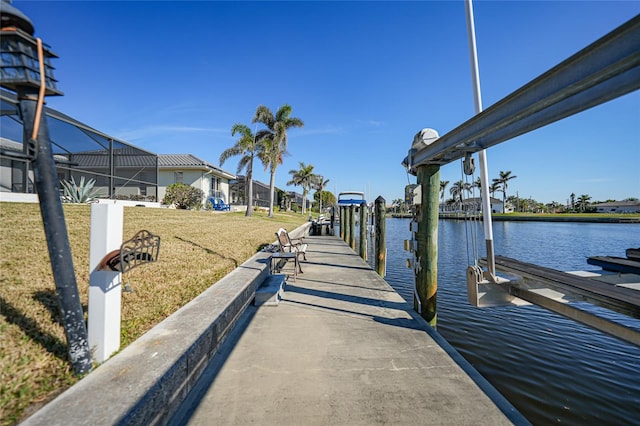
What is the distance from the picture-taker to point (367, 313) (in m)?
4.99

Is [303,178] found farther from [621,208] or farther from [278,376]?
[621,208]

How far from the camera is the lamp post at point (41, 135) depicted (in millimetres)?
1882

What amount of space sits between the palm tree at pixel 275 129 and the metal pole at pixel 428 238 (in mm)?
22502

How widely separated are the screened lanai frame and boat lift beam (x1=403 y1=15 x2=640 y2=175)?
3.91 meters

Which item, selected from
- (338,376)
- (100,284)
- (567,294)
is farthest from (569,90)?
(100,284)

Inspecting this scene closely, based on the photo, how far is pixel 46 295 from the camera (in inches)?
127

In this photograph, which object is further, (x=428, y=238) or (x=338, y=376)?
(x=428, y=238)

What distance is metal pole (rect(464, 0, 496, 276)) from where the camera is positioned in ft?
13.4

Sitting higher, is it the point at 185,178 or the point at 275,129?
the point at 275,129

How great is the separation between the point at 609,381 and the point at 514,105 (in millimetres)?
4622

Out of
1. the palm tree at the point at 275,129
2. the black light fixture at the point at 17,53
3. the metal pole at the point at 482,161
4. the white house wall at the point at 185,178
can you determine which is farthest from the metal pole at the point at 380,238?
the white house wall at the point at 185,178

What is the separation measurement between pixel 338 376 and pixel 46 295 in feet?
10.9

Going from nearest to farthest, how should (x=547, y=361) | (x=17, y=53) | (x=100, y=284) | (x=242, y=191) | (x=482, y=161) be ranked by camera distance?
(x=17, y=53), (x=100, y=284), (x=482, y=161), (x=547, y=361), (x=242, y=191)

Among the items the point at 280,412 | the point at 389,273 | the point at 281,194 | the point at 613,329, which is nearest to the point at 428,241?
the point at 613,329
